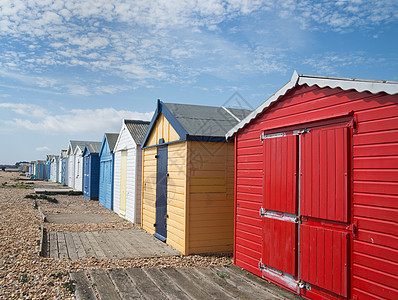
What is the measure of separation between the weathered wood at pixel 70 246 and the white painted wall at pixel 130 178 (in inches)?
104

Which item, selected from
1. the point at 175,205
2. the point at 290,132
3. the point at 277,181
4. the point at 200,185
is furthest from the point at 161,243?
the point at 290,132

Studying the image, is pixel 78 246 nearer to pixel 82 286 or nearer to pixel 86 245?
pixel 86 245

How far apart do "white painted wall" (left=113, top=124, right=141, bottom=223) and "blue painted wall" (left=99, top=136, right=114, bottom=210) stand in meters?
1.19

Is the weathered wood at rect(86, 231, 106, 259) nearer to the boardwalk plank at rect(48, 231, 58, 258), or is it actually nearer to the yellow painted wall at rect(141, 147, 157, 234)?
the boardwalk plank at rect(48, 231, 58, 258)

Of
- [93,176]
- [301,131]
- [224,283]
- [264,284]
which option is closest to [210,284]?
[224,283]

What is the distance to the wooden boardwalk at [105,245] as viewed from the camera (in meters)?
7.68

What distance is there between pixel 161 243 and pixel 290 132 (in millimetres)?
4994

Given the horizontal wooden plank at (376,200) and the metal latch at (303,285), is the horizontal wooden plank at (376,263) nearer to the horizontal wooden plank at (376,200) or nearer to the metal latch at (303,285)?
the horizontal wooden plank at (376,200)

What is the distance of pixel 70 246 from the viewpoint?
334 inches

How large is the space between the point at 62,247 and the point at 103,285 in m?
3.29

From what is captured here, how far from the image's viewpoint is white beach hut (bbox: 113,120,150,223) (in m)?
12.3

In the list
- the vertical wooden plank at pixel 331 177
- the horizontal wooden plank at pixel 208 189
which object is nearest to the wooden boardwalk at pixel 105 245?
the horizontal wooden plank at pixel 208 189

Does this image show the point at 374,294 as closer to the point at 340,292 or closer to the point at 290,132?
the point at 340,292

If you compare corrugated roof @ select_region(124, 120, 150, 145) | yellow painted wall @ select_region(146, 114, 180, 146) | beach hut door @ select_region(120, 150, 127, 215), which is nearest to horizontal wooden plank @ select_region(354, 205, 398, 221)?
yellow painted wall @ select_region(146, 114, 180, 146)
